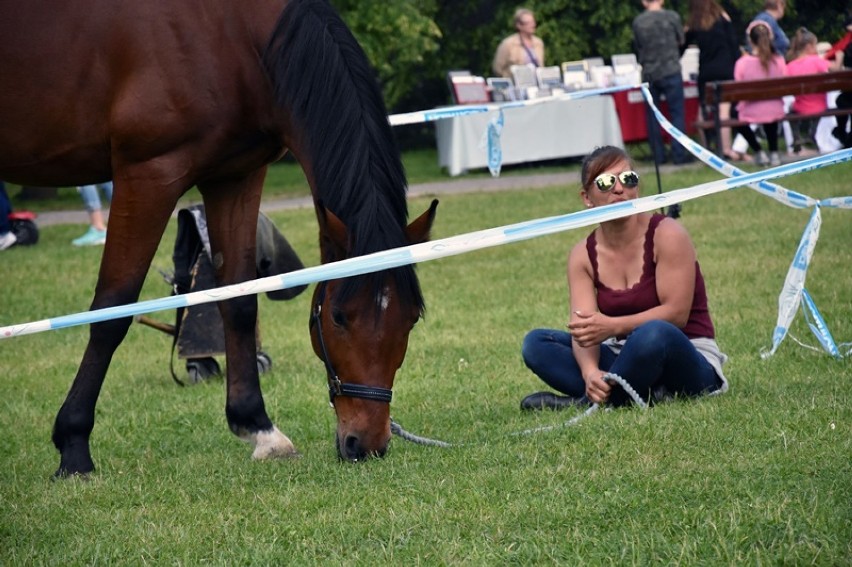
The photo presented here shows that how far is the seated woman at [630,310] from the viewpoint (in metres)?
5.33

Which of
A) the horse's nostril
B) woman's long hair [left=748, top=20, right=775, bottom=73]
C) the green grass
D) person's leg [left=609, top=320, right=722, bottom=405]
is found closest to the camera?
the green grass

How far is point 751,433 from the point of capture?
15.6 feet

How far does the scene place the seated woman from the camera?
5328 millimetres

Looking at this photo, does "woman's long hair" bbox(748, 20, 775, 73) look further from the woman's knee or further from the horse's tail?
the horse's tail

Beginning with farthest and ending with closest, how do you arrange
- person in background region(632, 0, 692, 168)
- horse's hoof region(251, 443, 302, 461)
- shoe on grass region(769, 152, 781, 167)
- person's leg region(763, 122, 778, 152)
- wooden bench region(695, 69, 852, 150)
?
1. person in background region(632, 0, 692, 168)
2. person's leg region(763, 122, 778, 152)
3. shoe on grass region(769, 152, 781, 167)
4. wooden bench region(695, 69, 852, 150)
5. horse's hoof region(251, 443, 302, 461)

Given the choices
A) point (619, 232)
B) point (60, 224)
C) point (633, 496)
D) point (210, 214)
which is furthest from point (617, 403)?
point (60, 224)

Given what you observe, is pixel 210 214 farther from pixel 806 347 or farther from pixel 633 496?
pixel 806 347

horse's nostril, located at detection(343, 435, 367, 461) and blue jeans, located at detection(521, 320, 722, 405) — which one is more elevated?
horse's nostril, located at detection(343, 435, 367, 461)

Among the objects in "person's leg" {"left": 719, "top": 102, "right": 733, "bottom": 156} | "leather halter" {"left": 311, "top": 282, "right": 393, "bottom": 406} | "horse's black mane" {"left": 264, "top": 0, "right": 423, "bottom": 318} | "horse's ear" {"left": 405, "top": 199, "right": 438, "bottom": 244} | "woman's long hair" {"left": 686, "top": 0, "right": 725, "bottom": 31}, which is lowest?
"person's leg" {"left": 719, "top": 102, "right": 733, "bottom": 156}

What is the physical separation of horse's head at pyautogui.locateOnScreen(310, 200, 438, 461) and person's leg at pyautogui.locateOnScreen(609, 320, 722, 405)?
113cm

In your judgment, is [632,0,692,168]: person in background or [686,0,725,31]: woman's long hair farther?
[686,0,725,31]: woman's long hair

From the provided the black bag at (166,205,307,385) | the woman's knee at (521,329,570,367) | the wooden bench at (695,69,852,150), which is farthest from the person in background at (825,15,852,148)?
the woman's knee at (521,329,570,367)

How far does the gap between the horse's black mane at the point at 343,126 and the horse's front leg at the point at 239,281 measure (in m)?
0.71

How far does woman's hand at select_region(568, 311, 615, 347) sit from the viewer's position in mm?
5312
